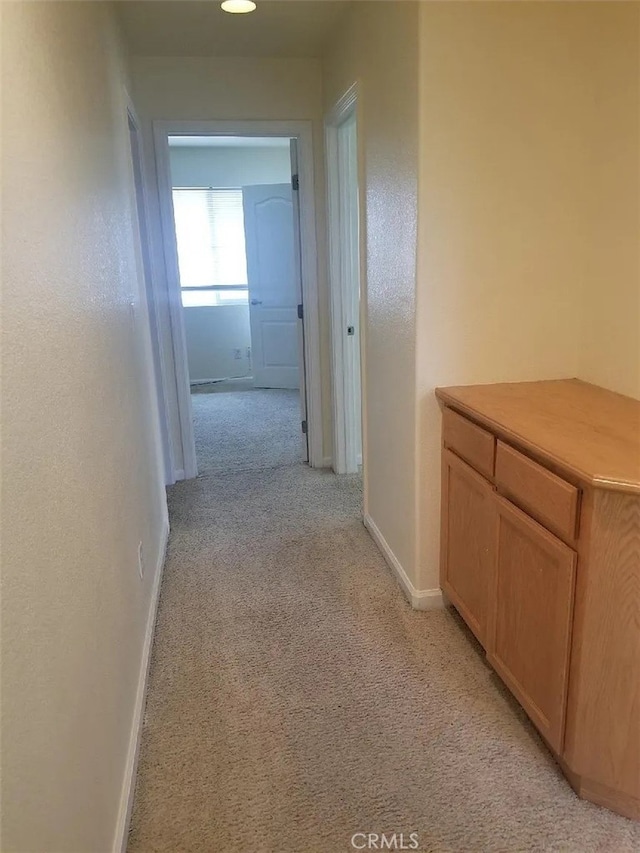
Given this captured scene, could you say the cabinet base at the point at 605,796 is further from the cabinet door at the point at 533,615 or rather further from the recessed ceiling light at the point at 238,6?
the recessed ceiling light at the point at 238,6

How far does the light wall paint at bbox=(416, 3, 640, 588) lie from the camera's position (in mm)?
1994

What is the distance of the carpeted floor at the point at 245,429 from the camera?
4.30 m

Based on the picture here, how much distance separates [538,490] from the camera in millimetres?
1607

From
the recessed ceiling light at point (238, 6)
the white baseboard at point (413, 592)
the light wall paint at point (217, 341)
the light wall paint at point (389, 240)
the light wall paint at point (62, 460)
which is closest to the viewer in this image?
the light wall paint at point (62, 460)

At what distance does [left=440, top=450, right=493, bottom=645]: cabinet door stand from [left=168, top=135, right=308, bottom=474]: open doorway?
2.98m

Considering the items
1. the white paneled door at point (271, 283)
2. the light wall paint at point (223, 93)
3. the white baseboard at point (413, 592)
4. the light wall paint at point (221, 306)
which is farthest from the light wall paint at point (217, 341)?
the white baseboard at point (413, 592)

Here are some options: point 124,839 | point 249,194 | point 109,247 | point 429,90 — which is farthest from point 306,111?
point 124,839

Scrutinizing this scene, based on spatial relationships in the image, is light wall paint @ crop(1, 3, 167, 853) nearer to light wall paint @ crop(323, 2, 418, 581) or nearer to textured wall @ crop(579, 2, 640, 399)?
light wall paint @ crop(323, 2, 418, 581)

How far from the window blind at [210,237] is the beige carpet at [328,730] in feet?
14.5

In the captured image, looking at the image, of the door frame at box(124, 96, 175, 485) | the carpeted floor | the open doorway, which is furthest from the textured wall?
the open doorway

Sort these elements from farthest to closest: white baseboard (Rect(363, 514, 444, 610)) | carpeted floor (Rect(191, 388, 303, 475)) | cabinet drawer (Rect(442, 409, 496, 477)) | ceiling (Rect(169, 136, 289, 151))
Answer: ceiling (Rect(169, 136, 289, 151)), carpeted floor (Rect(191, 388, 303, 475)), white baseboard (Rect(363, 514, 444, 610)), cabinet drawer (Rect(442, 409, 496, 477))

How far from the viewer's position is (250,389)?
21.4ft

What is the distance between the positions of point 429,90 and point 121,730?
2.14 metres

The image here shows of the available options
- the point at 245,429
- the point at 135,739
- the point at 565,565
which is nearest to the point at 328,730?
the point at 135,739
